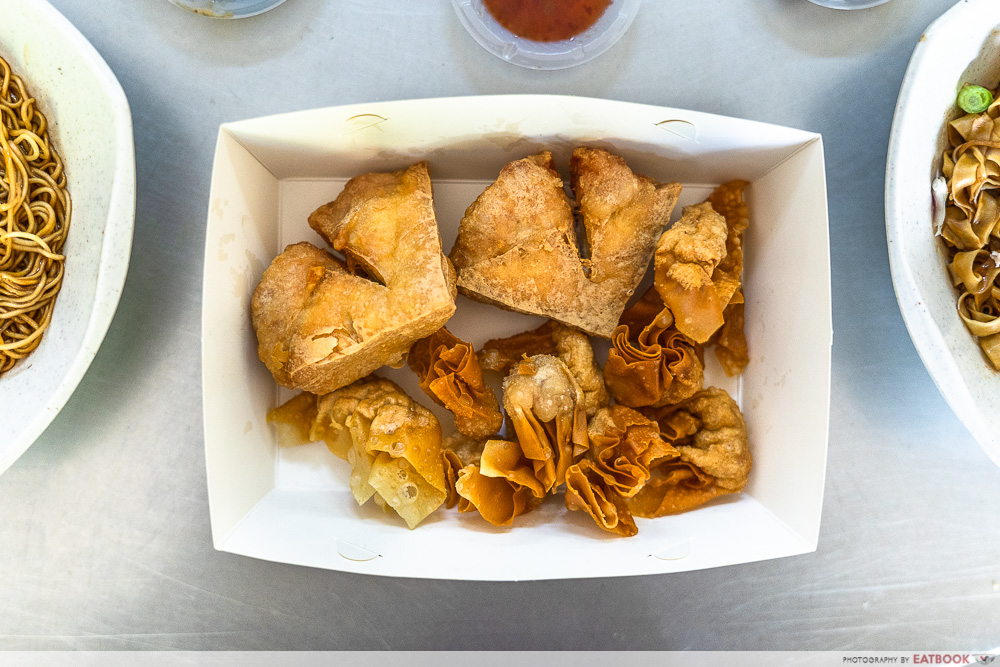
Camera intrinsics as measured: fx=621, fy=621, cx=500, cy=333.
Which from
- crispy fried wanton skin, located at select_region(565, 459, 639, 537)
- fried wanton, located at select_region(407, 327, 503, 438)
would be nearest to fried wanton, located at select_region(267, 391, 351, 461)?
fried wanton, located at select_region(407, 327, 503, 438)

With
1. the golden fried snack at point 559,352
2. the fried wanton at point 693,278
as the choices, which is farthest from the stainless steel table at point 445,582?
the golden fried snack at point 559,352

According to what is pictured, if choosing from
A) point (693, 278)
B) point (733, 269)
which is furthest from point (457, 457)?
point (733, 269)

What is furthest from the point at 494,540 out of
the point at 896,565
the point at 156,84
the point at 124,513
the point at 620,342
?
the point at 156,84

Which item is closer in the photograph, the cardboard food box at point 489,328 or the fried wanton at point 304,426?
the cardboard food box at point 489,328

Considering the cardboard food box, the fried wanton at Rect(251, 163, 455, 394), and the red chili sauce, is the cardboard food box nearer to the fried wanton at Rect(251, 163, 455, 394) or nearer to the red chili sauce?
the fried wanton at Rect(251, 163, 455, 394)

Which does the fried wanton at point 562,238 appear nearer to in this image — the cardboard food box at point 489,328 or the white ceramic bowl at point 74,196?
the cardboard food box at point 489,328

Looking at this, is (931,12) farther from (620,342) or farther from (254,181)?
(254,181)
